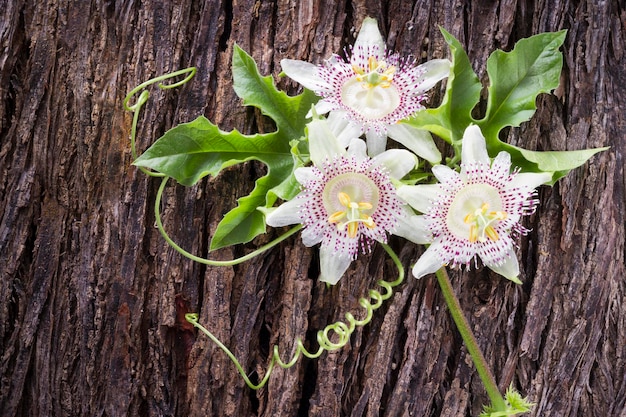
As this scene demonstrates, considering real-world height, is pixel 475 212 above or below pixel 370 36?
below

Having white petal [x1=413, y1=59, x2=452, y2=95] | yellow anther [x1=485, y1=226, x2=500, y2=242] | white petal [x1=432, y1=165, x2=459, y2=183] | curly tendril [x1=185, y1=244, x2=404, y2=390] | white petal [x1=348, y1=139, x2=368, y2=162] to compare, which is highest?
white petal [x1=413, y1=59, x2=452, y2=95]

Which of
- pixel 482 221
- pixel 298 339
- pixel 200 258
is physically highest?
pixel 482 221

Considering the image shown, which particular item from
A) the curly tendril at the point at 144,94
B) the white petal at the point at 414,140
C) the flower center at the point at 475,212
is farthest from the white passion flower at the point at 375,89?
the curly tendril at the point at 144,94

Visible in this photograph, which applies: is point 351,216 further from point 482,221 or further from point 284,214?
point 482,221

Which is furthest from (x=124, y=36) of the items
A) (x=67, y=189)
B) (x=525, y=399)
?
(x=525, y=399)

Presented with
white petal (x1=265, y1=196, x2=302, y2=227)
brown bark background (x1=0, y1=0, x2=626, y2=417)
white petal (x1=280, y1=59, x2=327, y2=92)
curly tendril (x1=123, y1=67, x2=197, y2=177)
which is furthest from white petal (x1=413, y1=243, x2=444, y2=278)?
curly tendril (x1=123, y1=67, x2=197, y2=177)

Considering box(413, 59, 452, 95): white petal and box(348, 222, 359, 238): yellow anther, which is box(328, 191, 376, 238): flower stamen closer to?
box(348, 222, 359, 238): yellow anther

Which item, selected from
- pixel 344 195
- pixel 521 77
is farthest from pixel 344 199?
pixel 521 77
